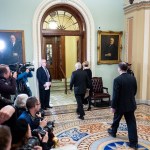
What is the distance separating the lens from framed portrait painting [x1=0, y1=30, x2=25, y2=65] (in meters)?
5.94

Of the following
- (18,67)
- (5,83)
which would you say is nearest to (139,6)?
(18,67)

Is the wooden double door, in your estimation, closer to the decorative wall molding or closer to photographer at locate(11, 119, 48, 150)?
the decorative wall molding

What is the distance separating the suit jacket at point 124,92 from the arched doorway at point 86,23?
3.35 m

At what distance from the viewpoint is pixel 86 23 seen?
6.74m

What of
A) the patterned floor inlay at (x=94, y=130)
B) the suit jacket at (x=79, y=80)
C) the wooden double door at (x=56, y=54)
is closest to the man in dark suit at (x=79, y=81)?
the suit jacket at (x=79, y=80)

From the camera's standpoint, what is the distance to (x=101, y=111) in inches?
235

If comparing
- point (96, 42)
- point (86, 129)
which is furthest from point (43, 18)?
point (86, 129)

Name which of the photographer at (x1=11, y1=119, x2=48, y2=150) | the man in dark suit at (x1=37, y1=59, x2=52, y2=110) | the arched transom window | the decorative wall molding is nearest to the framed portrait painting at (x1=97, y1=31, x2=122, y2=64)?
the decorative wall molding

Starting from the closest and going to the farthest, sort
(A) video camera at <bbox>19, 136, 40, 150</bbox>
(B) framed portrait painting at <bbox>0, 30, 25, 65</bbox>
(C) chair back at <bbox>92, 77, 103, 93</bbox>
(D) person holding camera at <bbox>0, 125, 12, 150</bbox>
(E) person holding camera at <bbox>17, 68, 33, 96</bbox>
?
(D) person holding camera at <bbox>0, 125, 12, 150</bbox> → (A) video camera at <bbox>19, 136, 40, 150</bbox> → (E) person holding camera at <bbox>17, 68, 33, 96</bbox> → (B) framed portrait painting at <bbox>0, 30, 25, 65</bbox> → (C) chair back at <bbox>92, 77, 103, 93</bbox>

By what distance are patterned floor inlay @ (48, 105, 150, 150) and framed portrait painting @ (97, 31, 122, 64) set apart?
5.90ft

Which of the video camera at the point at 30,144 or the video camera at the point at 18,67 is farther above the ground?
the video camera at the point at 18,67

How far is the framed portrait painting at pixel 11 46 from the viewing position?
234 inches

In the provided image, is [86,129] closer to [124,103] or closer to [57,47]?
[124,103]

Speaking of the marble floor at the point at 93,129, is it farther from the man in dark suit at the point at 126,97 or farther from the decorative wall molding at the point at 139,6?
the decorative wall molding at the point at 139,6
